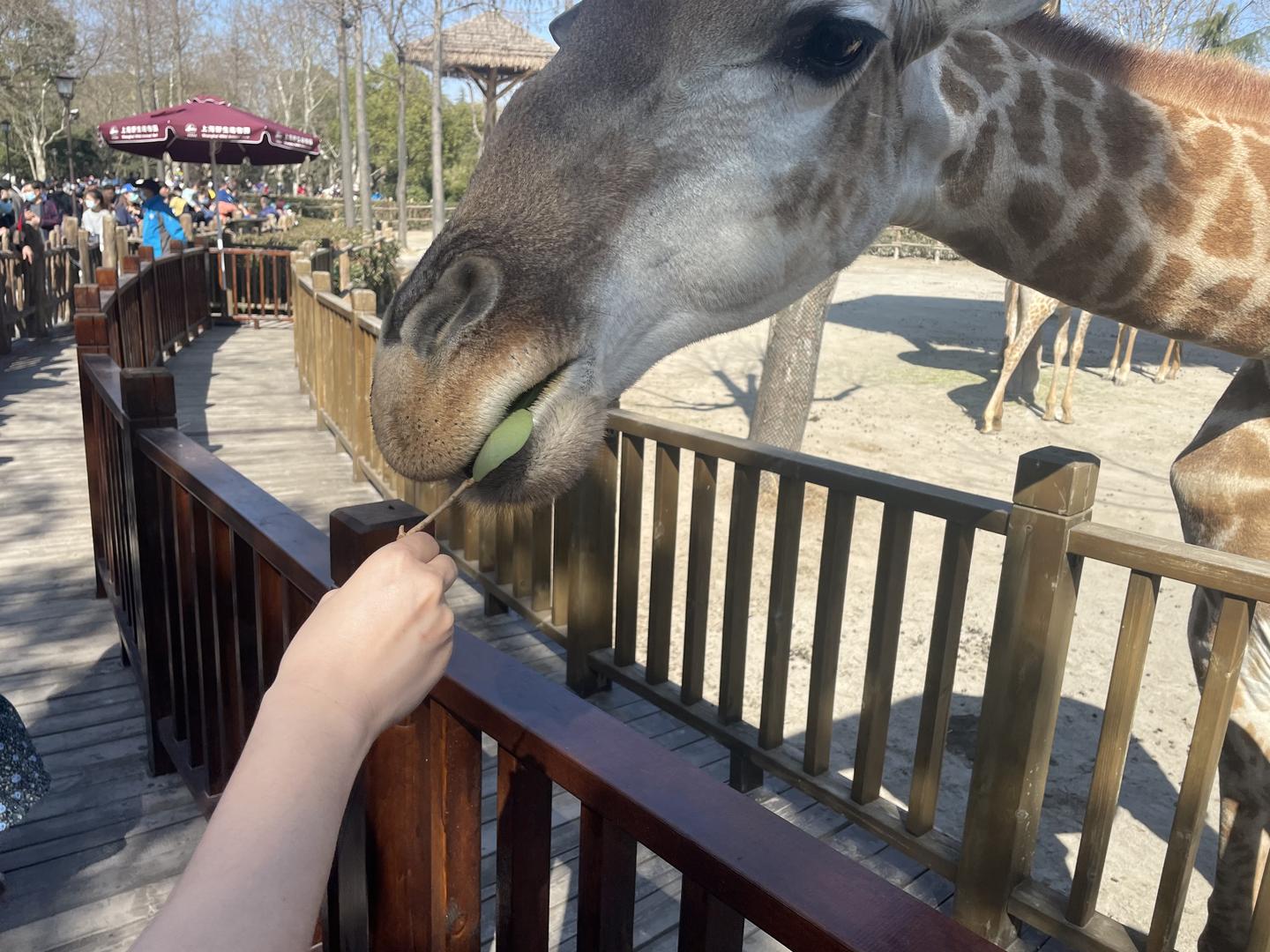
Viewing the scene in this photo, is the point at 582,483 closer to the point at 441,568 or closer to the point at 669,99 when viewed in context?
the point at 669,99

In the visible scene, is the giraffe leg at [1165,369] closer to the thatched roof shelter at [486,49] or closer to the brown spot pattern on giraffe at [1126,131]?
the brown spot pattern on giraffe at [1126,131]

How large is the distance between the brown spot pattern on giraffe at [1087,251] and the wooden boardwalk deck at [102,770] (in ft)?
5.78

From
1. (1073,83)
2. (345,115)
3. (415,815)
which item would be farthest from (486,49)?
(415,815)

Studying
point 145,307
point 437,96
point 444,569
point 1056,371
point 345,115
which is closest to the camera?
point 444,569

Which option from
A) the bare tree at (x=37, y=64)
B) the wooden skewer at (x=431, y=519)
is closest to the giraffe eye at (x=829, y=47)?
the wooden skewer at (x=431, y=519)

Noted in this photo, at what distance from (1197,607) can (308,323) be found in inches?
325

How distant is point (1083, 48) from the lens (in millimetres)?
2643

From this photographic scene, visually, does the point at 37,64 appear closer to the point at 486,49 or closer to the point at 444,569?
the point at 486,49

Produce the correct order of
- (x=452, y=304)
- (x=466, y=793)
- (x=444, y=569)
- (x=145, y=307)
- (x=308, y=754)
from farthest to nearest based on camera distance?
1. (x=145, y=307)
2. (x=452, y=304)
3. (x=466, y=793)
4. (x=444, y=569)
5. (x=308, y=754)

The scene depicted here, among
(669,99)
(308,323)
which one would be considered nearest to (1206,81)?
(669,99)

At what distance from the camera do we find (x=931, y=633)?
335cm

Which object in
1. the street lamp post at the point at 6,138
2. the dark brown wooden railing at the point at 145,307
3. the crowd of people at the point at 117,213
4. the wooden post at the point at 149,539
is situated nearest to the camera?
the wooden post at the point at 149,539

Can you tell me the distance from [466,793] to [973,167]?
1869 mm

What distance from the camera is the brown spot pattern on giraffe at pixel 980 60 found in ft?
8.06
